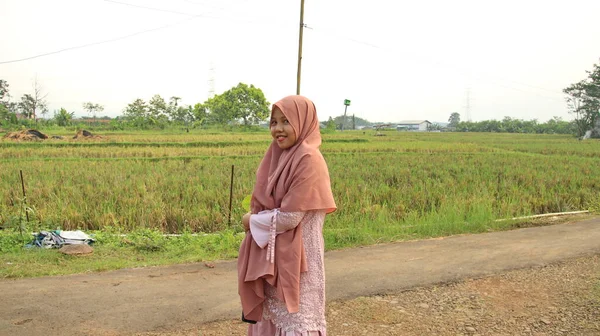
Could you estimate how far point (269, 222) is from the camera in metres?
2.06

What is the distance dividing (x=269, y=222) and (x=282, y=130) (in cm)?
41

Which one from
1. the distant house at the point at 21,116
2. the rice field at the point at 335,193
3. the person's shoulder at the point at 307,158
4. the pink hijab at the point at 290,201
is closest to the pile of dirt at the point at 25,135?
the rice field at the point at 335,193

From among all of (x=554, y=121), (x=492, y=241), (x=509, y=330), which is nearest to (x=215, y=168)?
(x=492, y=241)

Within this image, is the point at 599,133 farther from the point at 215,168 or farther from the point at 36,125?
the point at 36,125

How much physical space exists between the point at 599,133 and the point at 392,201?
3579 cm

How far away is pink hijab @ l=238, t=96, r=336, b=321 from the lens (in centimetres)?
203

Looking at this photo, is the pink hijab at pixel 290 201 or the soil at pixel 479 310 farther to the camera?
the soil at pixel 479 310

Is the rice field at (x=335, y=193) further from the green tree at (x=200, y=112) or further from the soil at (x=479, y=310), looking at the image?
the green tree at (x=200, y=112)

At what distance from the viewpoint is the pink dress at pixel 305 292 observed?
211 centimetres

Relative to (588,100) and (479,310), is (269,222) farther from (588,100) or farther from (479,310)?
(588,100)

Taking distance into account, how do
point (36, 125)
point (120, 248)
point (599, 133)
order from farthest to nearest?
point (599, 133) → point (36, 125) → point (120, 248)

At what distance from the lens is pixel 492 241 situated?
18.9 feet

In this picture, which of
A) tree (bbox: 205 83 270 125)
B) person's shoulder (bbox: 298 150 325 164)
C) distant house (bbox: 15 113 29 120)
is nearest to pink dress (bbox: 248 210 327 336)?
person's shoulder (bbox: 298 150 325 164)

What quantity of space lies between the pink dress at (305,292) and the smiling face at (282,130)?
1.06 feet
